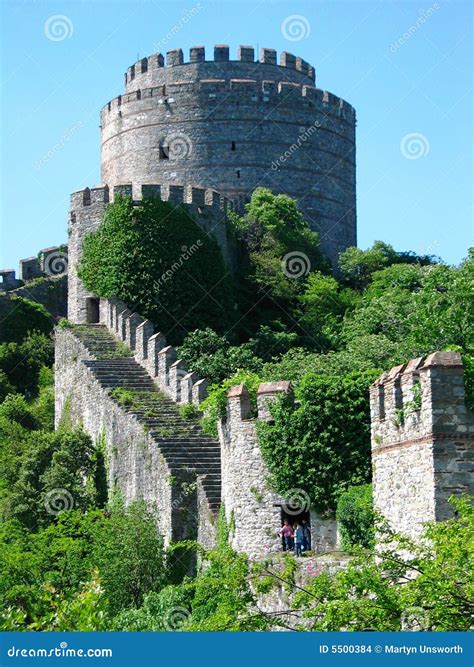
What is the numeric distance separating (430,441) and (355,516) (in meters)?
5.21

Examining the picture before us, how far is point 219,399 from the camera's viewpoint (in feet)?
105

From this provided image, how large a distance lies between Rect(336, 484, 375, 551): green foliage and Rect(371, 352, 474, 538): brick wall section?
10.0 feet

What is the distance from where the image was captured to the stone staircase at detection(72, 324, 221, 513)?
35.4 metres

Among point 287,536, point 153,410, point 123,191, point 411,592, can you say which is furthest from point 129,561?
point 123,191

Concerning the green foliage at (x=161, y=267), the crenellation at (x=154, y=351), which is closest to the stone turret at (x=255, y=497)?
the crenellation at (x=154, y=351)

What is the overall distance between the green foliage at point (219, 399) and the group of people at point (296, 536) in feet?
7.85

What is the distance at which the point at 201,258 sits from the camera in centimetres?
4850

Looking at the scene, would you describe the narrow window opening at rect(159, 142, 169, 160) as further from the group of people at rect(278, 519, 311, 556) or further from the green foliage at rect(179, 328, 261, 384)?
the group of people at rect(278, 519, 311, 556)

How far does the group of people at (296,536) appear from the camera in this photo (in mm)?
28828

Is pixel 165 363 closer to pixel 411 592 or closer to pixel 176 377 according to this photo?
pixel 176 377

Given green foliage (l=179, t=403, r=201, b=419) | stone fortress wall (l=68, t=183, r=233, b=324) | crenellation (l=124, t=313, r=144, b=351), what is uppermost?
stone fortress wall (l=68, t=183, r=233, b=324)

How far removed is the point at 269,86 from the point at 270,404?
2858 centimetres

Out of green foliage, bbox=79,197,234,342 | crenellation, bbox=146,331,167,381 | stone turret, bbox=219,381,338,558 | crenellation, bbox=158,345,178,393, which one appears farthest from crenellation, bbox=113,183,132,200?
stone turret, bbox=219,381,338,558

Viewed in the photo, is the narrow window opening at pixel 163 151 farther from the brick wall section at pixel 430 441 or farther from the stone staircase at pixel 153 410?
the brick wall section at pixel 430 441
